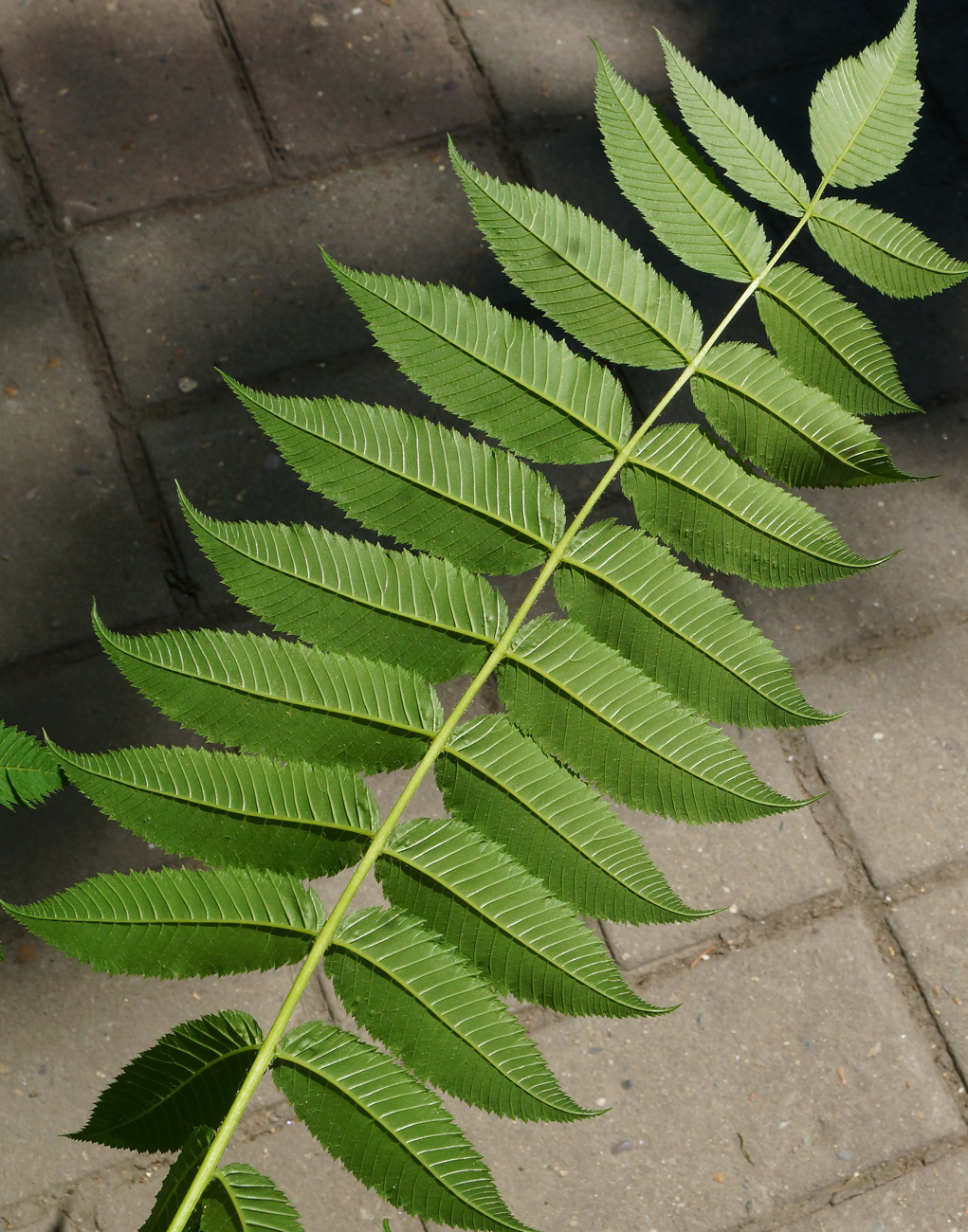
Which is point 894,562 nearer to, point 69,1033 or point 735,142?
point 735,142

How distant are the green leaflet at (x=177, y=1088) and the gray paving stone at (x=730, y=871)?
130 cm

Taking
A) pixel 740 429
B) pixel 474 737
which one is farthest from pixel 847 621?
pixel 474 737

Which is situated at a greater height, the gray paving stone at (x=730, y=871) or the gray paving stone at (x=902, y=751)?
the gray paving stone at (x=902, y=751)

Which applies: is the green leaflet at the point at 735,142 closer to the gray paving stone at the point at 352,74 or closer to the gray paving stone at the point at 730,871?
the gray paving stone at the point at 730,871

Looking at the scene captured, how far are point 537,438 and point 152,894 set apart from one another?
1.58 feet

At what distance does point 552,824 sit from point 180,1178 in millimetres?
361

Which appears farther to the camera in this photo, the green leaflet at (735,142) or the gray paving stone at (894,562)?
the gray paving stone at (894,562)

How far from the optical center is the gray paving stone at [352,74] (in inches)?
93.0

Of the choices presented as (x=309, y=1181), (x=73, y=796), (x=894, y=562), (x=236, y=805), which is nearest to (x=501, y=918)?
(x=236, y=805)

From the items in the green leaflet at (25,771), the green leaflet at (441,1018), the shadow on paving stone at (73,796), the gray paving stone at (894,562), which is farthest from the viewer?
the gray paving stone at (894,562)

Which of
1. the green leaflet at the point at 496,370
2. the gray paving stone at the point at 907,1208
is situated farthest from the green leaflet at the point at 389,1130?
the gray paving stone at the point at 907,1208

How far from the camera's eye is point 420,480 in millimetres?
858

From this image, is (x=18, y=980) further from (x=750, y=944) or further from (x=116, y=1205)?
(x=750, y=944)

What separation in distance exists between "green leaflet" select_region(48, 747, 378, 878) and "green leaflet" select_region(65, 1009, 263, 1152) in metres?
0.13
